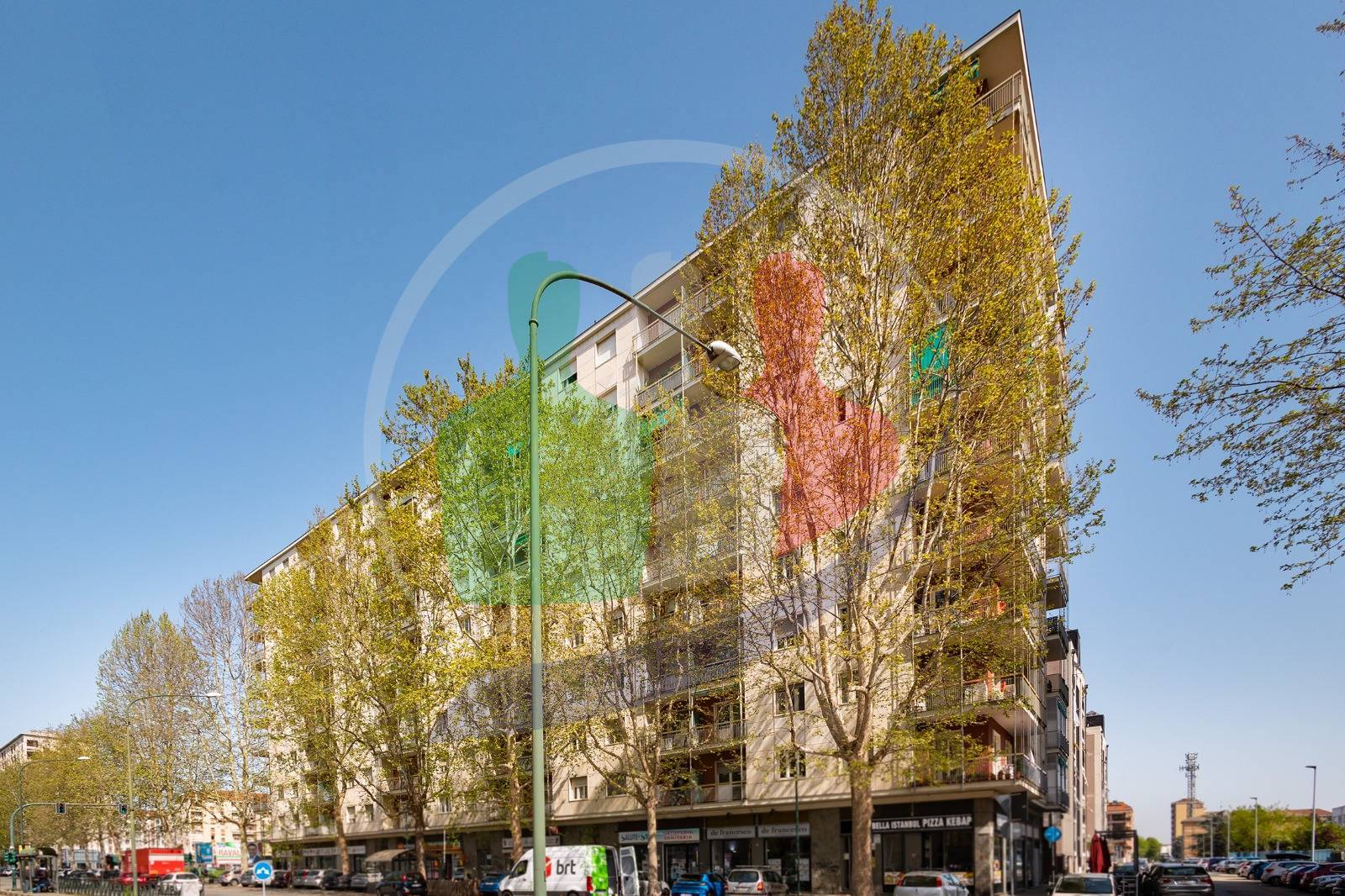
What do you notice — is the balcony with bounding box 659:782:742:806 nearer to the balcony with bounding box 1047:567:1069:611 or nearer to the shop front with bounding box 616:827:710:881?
the shop front with bounding box 616:827:710:881

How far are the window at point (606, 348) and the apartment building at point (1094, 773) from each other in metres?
73.0

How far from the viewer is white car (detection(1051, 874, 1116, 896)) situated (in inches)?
1066

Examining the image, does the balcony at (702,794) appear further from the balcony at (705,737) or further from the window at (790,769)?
the window at (790,769)

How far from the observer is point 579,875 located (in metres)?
27.7

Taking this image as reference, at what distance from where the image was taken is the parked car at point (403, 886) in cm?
3872

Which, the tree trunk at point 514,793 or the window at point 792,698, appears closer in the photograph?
the tree trunk at point 514,793

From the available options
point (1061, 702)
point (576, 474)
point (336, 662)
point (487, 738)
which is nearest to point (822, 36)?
point (576, 474)

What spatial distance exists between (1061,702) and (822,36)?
45.1 m

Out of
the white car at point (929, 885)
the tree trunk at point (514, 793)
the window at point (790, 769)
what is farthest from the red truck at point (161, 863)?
the white car at point (929, 885)

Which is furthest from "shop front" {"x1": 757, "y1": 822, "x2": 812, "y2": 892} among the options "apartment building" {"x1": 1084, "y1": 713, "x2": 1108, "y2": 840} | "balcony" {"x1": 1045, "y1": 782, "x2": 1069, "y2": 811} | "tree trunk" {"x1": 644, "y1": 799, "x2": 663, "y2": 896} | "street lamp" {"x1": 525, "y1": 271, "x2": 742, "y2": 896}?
"apartment building" {"x1": 1084, "y1": 713, "x2": 1108, "y2": 840}

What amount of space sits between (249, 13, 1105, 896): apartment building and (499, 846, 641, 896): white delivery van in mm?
1498

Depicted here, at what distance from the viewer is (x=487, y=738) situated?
33094 mm

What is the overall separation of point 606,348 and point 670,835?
23.7 meters

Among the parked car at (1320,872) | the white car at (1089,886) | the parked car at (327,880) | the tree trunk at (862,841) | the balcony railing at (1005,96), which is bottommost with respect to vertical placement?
the parked car at (327,880)
